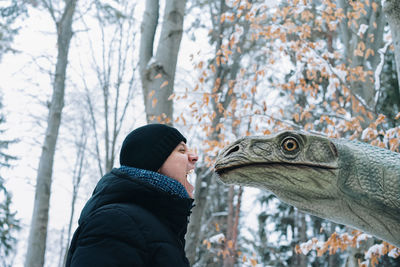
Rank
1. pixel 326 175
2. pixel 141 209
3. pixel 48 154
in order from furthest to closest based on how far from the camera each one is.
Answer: pixel 48 154 < pixel 141 209 < pixel 326 175

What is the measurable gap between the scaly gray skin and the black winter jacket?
530mm

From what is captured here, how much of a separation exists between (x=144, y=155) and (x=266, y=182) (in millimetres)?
851

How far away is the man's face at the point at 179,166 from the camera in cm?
194

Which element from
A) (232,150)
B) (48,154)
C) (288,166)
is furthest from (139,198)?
(48,154)

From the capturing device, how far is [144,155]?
6.24ft

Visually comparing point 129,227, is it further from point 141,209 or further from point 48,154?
point 48,154

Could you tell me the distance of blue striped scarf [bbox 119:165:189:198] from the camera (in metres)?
1.81

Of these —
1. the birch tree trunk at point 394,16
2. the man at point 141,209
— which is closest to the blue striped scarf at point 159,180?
the man at point 141,209

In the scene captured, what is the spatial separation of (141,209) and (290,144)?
0.78m

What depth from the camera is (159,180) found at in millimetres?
1833

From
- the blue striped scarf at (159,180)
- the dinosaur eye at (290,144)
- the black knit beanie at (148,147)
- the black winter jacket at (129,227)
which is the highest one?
the dinosaur eye at (290,144)

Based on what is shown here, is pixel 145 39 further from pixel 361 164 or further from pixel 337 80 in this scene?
pixel 361 164

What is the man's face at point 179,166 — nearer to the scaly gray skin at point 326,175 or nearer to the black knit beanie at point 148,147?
the black knit beanie at point 148,147

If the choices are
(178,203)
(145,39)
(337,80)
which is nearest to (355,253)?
(337,80)
